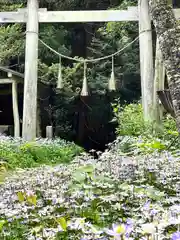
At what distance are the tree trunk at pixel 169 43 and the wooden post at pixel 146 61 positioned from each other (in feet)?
18.1

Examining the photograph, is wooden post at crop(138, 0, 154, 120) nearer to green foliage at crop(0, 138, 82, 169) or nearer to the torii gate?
the torii gate

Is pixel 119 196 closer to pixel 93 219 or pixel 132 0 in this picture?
pixel 93 219

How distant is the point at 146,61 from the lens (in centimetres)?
846

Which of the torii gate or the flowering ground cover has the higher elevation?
the torii gate

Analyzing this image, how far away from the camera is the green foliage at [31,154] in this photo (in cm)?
689

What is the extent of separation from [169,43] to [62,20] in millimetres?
6510

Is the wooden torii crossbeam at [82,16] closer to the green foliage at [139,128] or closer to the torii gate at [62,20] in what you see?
the torii gate at [62,20]

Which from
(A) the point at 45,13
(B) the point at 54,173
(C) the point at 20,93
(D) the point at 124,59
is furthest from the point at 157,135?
(C) the point at 20,93

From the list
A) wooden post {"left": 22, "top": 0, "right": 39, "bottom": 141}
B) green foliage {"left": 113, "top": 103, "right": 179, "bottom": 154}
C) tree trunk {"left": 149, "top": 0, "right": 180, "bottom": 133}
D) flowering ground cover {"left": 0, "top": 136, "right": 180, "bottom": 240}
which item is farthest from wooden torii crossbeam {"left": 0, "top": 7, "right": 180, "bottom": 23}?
flowering ground cover {"left": 0, "top": 136, "right": 180, "bottom": 240}

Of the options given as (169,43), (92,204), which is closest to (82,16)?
(169,43)

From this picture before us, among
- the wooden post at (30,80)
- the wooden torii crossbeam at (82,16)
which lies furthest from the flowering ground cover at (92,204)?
the wooden torii crossbeam at (82,16)

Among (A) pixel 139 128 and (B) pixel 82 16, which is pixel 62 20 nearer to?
(B) pixel 82 16

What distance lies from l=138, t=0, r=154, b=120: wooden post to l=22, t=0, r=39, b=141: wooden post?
282 centimetres

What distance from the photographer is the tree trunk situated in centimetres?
256
